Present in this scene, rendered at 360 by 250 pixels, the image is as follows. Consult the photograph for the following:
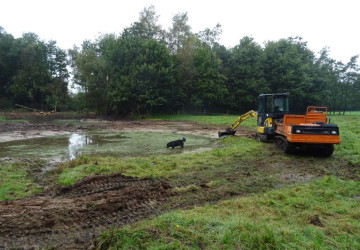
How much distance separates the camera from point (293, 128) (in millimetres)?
9992

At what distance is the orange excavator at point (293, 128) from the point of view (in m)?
9.94

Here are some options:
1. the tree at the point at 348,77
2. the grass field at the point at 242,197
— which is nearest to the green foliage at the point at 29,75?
the grass field at the point at 242,197

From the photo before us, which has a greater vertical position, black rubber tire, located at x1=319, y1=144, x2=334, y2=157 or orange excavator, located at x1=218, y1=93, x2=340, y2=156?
orange excavator, located at x1=218, y1=93, x2=340, y2=156

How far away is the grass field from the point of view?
3725 millimetres

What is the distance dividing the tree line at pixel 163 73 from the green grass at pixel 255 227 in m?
33.4

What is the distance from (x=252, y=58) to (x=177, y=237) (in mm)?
45763

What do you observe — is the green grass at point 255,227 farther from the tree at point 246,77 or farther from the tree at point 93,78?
the tree at point 246,77

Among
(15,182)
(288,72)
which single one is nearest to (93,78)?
(288,72)

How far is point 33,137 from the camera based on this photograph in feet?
60.1

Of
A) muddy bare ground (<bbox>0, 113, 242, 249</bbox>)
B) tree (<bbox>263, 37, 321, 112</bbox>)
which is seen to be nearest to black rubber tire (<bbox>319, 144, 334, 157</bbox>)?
muddy bare ground (<bbox>0, 113, 242, 249</bbox>)

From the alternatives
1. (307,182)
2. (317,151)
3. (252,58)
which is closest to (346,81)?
(252,58)

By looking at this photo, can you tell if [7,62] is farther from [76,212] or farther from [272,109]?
[76,212]

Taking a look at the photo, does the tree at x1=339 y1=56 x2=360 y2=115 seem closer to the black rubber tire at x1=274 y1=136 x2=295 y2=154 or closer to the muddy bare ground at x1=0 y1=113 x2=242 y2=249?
the black rubber tire at x1=274 y1=136 x2=295 y2=154

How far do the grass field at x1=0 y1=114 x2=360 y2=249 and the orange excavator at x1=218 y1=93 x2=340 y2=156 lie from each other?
601mm
